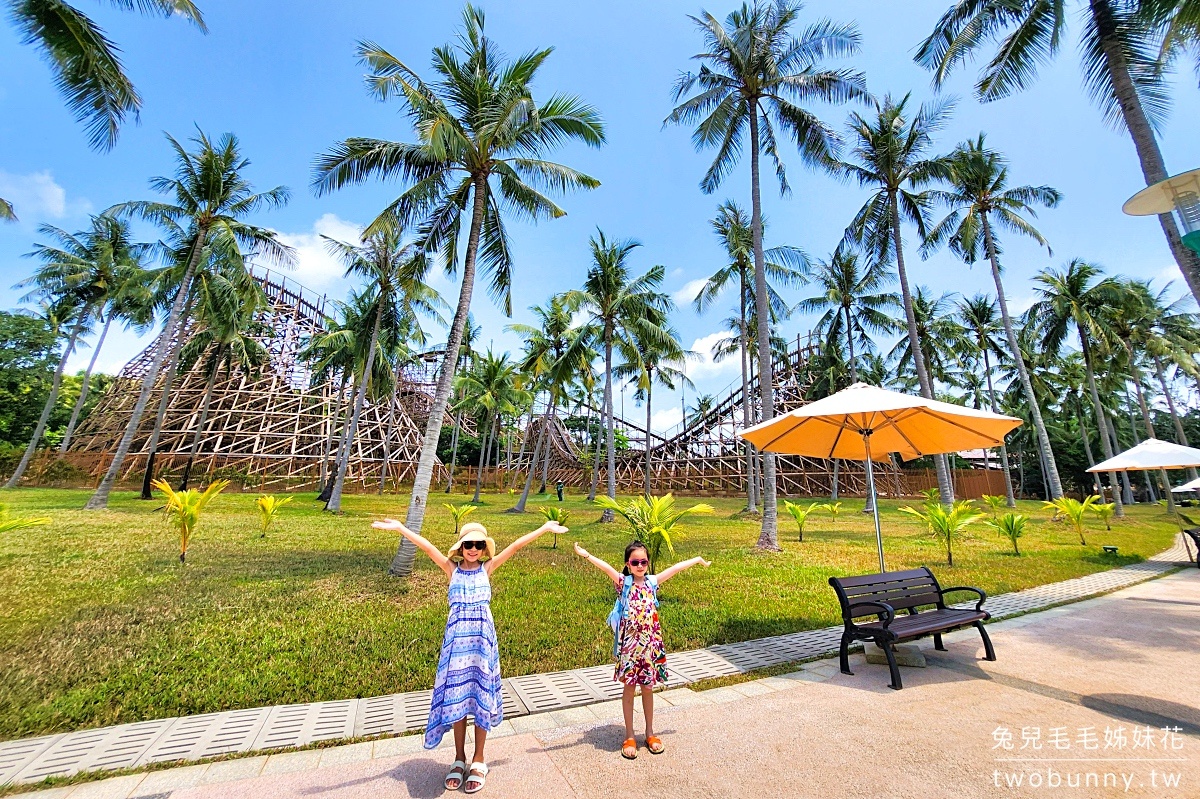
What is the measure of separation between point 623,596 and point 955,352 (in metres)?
33.2

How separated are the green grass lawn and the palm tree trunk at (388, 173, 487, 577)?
0.49 m

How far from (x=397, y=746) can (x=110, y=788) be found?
1.53 meters

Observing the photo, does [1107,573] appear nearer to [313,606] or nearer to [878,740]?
[878,740]

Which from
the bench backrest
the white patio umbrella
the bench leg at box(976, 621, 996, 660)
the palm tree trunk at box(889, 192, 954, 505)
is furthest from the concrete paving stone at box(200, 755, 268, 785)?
the palm tree trunk at box(889, 192, 954, 505)

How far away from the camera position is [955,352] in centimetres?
2845

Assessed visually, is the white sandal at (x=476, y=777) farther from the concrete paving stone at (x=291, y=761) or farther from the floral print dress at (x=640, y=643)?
the concrete paving stone at (x=291, y=761)

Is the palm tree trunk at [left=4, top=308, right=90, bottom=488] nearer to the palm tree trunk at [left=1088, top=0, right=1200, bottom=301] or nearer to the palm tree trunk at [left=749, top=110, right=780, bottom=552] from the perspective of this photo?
the palm tree trunk at [left=749, top=110, right=780, bottom=552]

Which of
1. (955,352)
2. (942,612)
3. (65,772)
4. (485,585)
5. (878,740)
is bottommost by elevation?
(65,772)

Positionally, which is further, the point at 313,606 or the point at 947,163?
the point at 947,163

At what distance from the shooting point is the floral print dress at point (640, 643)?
3199mm

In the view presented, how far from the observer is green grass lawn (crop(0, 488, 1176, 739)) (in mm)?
4172

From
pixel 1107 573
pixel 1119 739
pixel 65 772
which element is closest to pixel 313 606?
pixel 65 772

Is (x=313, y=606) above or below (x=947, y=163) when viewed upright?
below

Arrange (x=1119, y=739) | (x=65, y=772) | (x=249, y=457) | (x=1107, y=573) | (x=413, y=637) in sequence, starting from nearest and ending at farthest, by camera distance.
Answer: (x=65, y=772)
(x=1119, y=739)
(x=413, y=637)
(x=1107, y=573)
(x=249, y=457)
